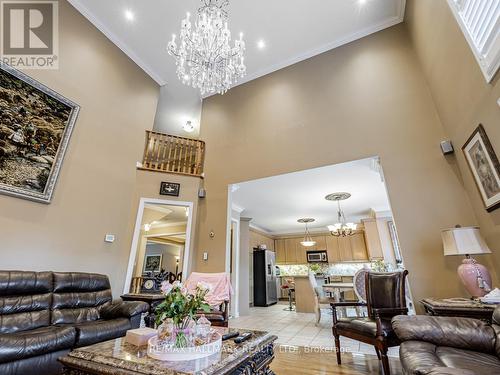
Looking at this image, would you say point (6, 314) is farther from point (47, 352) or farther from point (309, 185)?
point (309, 185)

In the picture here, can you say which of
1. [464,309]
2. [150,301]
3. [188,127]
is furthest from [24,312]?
[188,127]

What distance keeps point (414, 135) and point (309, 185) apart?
212cm

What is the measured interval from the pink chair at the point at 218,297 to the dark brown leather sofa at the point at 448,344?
217cm

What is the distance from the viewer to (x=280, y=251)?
1030cm

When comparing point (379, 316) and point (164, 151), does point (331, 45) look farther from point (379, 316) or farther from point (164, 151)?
point (379, 316)

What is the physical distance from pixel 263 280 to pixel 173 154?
5227 millimetres

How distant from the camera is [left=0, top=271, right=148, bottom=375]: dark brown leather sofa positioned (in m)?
2.00

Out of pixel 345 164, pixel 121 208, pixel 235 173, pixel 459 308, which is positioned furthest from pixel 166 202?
pixel 459 308

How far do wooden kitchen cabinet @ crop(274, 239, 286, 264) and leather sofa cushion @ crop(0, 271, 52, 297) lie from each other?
8.42 meters

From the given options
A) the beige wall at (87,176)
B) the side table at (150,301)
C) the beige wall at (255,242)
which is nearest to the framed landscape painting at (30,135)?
the beige wall at (87,176)

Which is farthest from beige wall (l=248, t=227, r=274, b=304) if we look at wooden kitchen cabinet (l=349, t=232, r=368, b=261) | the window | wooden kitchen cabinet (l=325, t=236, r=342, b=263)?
the window

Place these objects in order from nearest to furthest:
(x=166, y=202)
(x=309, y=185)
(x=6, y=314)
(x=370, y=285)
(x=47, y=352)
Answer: (x=47, y=352), (x=6, y=314), (x=370, y=285), (x=166, y=202), (x=309, y=185)

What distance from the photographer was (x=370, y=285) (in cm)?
300

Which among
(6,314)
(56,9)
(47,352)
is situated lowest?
(47,352)
